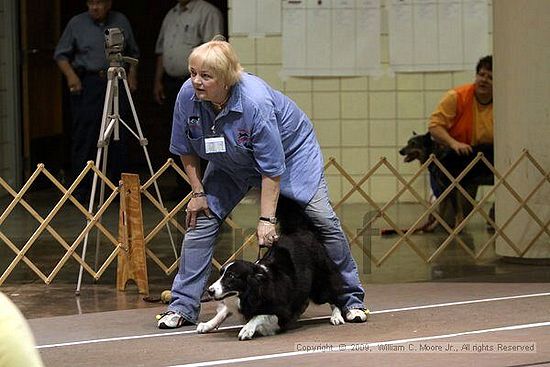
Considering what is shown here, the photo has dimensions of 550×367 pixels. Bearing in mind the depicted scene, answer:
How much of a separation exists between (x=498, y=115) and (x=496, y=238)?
2.65 ft

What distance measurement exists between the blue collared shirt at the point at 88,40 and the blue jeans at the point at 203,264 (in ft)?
15.5

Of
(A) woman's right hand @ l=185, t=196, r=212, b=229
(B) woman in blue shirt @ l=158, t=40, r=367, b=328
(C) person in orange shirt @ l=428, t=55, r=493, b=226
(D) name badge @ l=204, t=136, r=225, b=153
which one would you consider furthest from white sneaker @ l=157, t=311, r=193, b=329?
(C) person in orange shirt @ l=428, t=55, r=493, b=226

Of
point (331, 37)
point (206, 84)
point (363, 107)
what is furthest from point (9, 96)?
point (206, 84)

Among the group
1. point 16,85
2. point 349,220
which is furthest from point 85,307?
point 16,85

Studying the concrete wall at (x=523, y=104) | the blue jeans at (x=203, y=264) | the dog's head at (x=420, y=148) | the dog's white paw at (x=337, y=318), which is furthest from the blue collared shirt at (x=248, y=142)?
the dog's head at (x=420, y=148)

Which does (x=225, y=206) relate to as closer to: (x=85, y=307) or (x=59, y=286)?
(x=85, y=307)

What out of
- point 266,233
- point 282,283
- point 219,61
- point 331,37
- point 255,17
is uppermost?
point 255,17

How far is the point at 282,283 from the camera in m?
5.23

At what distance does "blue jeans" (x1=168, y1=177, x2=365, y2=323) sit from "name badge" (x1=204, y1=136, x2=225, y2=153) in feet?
1.45

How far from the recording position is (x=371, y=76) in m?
10.3

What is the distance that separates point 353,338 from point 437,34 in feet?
Answer: 17.7

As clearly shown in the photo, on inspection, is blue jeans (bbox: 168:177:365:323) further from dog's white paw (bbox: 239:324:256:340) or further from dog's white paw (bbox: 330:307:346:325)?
dog's white paw (bbox: 239:324:256:340)

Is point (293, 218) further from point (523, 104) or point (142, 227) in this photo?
point (523, 104)

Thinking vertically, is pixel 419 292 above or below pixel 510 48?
below
